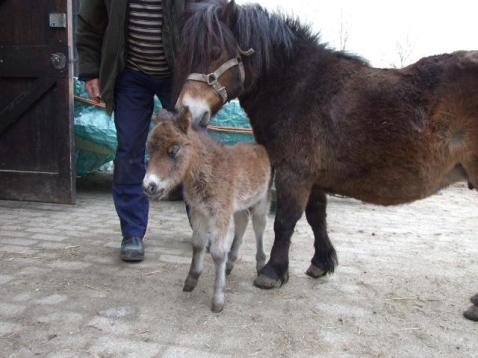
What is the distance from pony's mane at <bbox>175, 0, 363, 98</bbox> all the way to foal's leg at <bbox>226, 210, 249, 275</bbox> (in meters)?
1.11

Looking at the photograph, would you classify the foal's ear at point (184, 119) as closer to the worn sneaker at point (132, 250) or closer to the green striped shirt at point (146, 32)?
the green striped shirt at point (146, 32)

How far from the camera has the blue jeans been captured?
3744 millimetres

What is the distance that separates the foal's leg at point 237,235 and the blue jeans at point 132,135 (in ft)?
3.14

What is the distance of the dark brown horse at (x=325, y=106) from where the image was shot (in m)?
2.76

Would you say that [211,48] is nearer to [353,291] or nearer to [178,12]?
[178,12]

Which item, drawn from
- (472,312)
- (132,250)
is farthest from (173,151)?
(472,312)

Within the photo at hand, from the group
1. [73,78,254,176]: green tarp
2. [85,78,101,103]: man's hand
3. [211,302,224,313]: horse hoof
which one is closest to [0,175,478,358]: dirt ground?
[211,302,224,313]: horse hoof

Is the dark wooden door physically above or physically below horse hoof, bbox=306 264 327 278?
above

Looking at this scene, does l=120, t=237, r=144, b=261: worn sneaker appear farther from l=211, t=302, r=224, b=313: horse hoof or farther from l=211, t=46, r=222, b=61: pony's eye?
l=211, t=46, r=222, b=61: pony's eye

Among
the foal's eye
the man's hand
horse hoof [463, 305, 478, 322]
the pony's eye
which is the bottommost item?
horse hoof [463, 305, 478, 322]

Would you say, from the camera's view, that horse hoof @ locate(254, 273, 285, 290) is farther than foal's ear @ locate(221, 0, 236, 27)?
Yes

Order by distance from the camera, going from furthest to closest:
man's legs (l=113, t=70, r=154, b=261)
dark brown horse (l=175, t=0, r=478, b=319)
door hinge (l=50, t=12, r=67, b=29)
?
1. door hinge (l=50, t=12, r=67, b=29)
2. man's legs (l=113, t=70, r=154, b=261)
3. dark brown horse (l=175, t=0, r=478, b=319)

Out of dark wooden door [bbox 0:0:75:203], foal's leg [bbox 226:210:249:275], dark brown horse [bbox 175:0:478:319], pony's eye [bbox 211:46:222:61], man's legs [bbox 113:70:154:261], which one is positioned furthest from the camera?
dark wooden door [bbox 0:0:75:203]

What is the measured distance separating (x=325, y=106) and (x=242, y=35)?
75 centimetres
